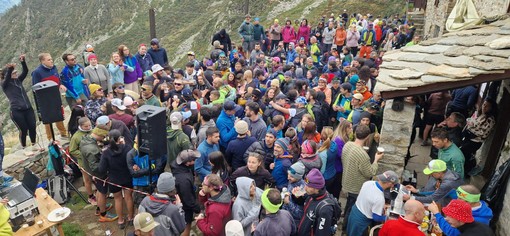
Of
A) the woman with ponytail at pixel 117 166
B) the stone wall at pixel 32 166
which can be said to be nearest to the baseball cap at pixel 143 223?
the woman with ponytail at pixel 117 166

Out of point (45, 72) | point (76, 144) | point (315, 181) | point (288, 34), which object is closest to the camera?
point (315, 181)

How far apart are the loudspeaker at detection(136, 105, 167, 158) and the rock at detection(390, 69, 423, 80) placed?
3.57 m

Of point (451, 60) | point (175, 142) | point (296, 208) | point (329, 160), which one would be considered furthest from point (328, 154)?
point (175, 142)

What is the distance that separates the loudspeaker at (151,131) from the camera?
511 cm

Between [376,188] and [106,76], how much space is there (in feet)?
23.6

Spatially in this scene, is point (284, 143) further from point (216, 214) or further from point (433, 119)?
point (433, 119)

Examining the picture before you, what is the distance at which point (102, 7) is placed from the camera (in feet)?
159

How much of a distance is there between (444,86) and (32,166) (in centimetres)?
810

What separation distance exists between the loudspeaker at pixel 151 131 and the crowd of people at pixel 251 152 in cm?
23

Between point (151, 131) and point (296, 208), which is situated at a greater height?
point (151, 131)

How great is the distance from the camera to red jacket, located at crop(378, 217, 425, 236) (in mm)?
3920

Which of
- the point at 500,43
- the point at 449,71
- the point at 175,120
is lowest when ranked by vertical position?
the point at 175,120

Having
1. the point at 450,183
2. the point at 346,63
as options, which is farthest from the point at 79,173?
the point at 346,63

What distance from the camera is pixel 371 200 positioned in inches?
182
